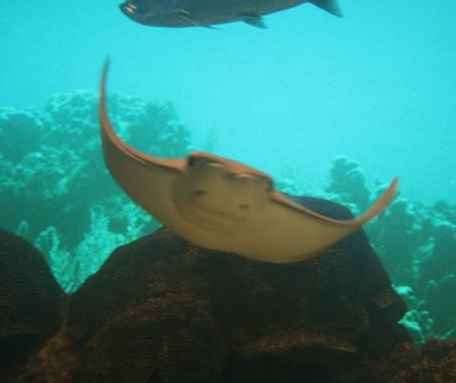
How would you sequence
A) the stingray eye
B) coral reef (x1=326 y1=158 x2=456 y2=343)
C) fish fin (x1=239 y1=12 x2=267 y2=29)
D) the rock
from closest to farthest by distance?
1. the stingray eye
2. the rock
3. fish fin (x1=239 y1=12 x2=267 y2=29)
4. coral reef (x1=326 y1=158 x2=456 y2=343)

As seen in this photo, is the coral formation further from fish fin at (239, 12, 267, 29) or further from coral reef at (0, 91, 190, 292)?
fish fin at (239, 12, 267, 29)

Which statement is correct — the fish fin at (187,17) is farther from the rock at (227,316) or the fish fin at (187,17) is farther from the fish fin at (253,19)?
the rock at (227,316)

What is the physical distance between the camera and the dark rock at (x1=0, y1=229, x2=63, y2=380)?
11.4 ft

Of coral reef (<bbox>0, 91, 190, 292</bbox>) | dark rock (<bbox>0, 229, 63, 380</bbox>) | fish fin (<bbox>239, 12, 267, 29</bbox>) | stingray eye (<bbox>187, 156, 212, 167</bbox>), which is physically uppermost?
fish fin (<bbox>239, 12, 267, 29</bbox>)

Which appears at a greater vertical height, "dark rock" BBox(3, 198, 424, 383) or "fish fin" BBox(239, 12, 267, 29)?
"fish fin" BBox(239, 12, 267, 29)

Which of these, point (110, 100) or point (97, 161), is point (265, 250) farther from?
point (110, 100)

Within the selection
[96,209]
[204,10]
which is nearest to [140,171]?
[204,10]

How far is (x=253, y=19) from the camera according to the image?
347 centimetres

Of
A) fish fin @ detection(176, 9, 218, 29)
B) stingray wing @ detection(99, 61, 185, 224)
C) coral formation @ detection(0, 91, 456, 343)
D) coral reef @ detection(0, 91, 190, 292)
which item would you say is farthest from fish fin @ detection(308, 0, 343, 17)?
coral reef @ detection(0, 91, 190, 292)

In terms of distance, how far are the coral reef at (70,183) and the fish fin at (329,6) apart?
34.0 ft

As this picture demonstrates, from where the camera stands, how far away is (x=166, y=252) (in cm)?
399

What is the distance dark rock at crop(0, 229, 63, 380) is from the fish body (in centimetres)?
292

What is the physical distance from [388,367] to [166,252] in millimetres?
2671

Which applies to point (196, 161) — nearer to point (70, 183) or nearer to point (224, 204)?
point (224, 204)
